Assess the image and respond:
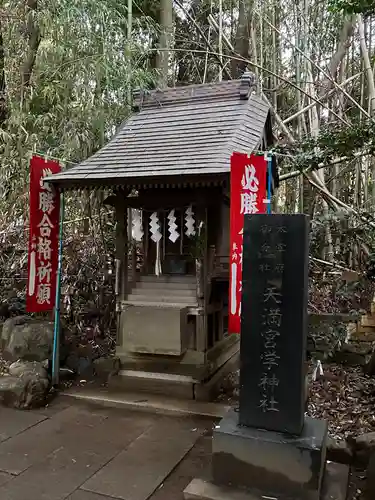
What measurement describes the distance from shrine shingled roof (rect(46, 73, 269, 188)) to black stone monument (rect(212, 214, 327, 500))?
1446 millimetres

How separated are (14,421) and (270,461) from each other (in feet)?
9.12

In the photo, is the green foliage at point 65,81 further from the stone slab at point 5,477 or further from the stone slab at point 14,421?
the stone slab at point 5,477

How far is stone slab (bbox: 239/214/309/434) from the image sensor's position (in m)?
2.96

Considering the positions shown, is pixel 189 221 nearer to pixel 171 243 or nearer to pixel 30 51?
pixel 171 243

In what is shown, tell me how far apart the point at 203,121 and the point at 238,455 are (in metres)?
4.12

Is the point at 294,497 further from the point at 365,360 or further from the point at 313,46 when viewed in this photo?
the point at 313,46

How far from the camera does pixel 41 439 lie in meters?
3.90

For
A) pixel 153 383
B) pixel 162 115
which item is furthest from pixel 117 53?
pixel 153 383

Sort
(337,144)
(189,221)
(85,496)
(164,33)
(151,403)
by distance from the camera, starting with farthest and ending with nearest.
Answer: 1. (164,33)
2. (189,221)
3. (151,403)
4. (337,144)
5. (85,496)

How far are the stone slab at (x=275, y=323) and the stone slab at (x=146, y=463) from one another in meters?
0.89

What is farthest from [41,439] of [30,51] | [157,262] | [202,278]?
[30,51]

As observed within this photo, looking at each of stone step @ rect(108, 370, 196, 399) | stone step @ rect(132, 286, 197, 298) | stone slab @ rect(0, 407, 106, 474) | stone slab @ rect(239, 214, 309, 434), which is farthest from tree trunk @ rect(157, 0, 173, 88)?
stone slab @ rect(0, 407, 106, 474)

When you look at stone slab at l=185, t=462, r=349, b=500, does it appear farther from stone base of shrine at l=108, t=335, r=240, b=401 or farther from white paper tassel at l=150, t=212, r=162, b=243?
white paper tassel at l=150, t=212, r=162, b=243

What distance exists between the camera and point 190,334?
5.09m
